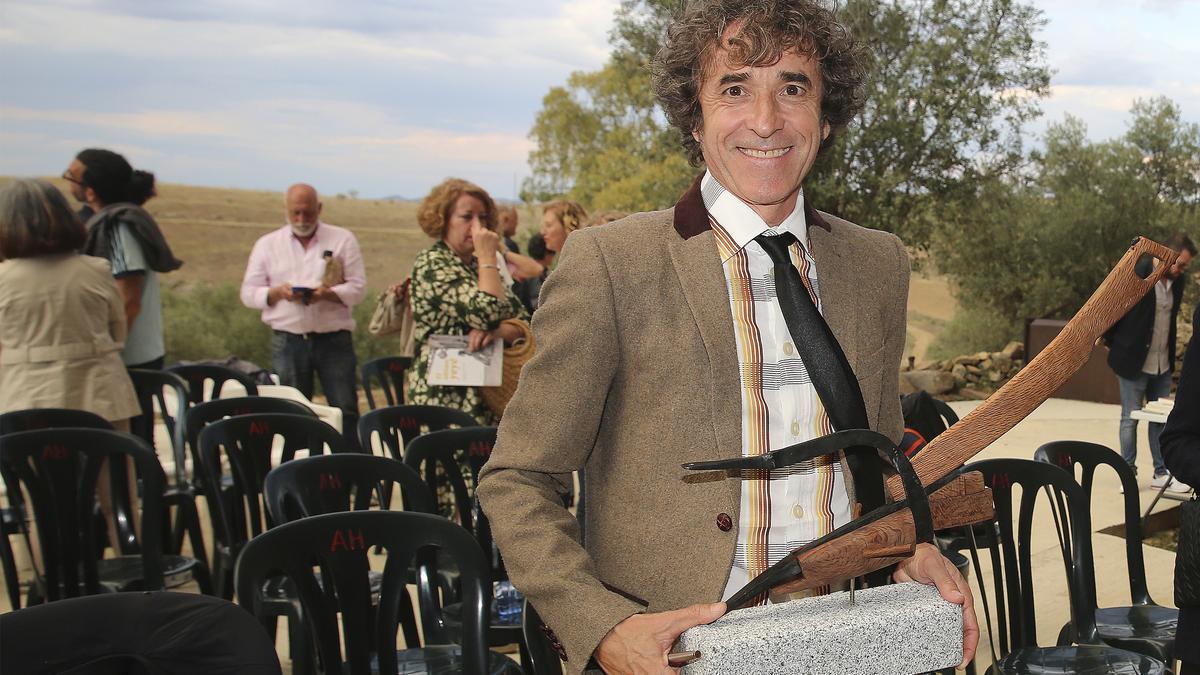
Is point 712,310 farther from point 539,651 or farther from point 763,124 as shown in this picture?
point 539,651

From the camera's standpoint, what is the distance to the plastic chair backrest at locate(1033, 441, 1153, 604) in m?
3.36

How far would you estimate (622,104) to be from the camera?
71.5 feet

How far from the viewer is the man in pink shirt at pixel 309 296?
19.9 feet

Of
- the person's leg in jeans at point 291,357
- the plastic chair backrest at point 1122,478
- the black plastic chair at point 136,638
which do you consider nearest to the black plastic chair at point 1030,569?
the plastic chair backrest at point 1122,478

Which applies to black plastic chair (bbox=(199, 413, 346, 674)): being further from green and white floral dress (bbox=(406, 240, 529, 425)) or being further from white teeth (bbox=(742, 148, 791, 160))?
white teeth (bbox=(742, 148, 791, 160))

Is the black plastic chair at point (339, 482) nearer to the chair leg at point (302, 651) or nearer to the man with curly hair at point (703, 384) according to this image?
the chair leg at point (302, 651)

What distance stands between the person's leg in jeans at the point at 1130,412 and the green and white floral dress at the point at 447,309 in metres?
5.09

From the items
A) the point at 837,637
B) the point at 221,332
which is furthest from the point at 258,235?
the point at 837,637

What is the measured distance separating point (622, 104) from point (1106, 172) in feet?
32.4

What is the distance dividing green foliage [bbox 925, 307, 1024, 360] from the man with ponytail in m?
12.9

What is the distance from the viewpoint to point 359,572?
7.84 feet

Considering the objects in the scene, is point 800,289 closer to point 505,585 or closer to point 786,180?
point 786,180

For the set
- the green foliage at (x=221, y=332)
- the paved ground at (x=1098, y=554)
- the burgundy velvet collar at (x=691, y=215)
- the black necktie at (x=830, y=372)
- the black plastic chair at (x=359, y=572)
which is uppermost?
the burgundy velvet collar at (x=691, y=215)

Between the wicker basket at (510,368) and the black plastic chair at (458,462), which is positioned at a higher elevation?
the wicker basket at (510,368)
